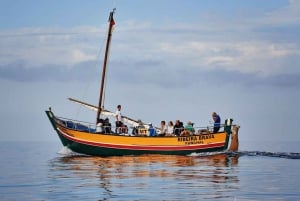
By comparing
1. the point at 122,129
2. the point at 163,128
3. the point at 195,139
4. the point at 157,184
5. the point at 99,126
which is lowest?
the point at 157,184

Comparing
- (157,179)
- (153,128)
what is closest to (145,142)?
(153,128)

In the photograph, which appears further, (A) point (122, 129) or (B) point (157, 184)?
(A) point (122, 129)

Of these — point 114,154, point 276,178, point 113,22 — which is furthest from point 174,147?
point 276,178

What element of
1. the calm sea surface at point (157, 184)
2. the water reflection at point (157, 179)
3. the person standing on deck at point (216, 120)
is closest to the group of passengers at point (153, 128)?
the person standing on deck at point (216, 120)

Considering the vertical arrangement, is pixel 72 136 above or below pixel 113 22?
below

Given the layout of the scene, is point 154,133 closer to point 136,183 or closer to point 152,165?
point 152,165

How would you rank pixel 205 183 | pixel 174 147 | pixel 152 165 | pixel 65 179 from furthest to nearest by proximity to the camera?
pixel 174 147 < pixel 152 165 < pixel 65 179 < pixel 205 183

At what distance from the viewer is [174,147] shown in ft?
158

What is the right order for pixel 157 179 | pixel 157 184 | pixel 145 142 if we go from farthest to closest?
pixel 145 142 < pixel 157 179 < pixel 157 184

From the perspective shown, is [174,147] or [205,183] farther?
[174,147]

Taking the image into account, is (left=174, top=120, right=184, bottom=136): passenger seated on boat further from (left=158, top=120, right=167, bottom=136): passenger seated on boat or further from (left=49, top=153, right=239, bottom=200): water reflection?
(left=49, top=153, right=239, bottom=200): water reflection

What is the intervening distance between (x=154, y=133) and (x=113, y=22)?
11.2 m

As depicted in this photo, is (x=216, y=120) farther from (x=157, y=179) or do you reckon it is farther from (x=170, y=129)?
(x=157, y=179)

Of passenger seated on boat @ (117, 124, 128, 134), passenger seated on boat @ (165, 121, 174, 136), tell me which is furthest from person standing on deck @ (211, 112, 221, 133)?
passenger seated on boat @ (117, 124, 128, 134)
